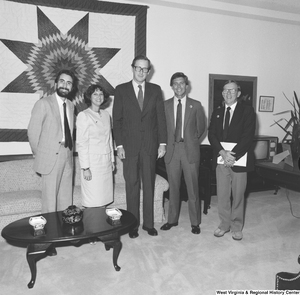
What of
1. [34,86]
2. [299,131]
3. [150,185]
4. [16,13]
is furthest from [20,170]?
[299,131]

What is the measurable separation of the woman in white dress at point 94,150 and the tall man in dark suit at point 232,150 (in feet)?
3.70

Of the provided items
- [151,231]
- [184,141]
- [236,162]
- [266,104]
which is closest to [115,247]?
[151,231]

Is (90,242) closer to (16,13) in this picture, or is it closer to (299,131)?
(16,13)

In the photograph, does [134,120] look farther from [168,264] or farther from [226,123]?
[168,264]

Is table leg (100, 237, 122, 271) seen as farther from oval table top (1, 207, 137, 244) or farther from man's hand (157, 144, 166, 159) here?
man's hand (157, 144, 166, 159)

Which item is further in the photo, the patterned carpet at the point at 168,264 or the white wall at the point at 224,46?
the white wall at the point at 224,46

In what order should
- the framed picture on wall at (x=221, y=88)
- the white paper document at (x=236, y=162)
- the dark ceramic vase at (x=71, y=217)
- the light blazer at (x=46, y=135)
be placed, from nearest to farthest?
the dark ceramic vase at (x=71, y=217) < the light blazer at (x=46, y=135) < the white paper document at (x=236, y=162) < the framed picture on wall at (x=221, y=88)

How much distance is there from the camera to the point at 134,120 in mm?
3010

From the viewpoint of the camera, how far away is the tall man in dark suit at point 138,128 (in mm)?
3012

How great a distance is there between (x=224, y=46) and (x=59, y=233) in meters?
3.82

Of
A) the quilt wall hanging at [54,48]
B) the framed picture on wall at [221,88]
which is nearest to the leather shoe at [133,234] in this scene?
the quilt wall hanging at [54,48]

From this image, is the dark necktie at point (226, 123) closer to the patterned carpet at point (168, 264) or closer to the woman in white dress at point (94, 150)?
the patterned carpet at point (168, 264)

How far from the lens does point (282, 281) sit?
4.94 feet

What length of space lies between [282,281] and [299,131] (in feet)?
11.8
